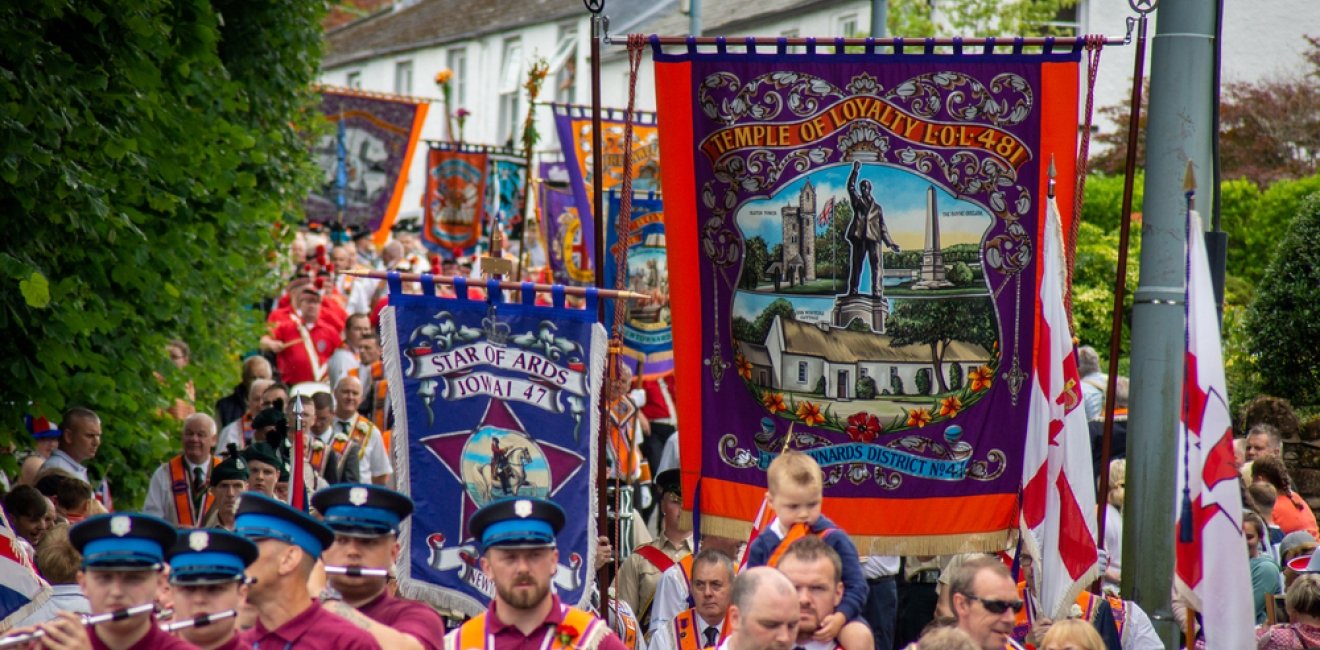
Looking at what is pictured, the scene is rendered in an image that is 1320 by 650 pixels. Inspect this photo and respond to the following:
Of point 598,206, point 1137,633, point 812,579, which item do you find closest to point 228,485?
point 598,206

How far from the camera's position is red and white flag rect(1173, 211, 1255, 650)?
A: 22.3 ft

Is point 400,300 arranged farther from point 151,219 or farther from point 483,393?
point 151,219

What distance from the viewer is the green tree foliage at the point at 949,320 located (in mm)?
9055

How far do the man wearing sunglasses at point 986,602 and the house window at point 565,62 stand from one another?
2971 centimetres

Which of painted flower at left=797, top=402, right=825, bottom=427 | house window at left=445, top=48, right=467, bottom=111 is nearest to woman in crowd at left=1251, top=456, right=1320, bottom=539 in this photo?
painted flower at left=797, top=402, right=825, bottom=427

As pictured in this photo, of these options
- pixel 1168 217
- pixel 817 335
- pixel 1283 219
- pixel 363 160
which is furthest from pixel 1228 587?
pixel 363 160

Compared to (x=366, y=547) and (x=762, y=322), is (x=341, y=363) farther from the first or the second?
(x=366, y=547)

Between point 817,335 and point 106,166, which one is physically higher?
point 106,166

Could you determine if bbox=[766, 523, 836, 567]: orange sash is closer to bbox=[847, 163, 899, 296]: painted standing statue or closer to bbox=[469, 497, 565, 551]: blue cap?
bbox=[469, 497, 565, 551]: blue cap

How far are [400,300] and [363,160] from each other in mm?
17419

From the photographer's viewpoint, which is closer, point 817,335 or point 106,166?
point 817,335

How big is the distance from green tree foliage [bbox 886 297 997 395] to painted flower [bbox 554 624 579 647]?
3.19 metres

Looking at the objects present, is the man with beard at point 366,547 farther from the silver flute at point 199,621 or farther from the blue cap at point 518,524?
the silver flute at point 199,621

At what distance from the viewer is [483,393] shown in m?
8.45
